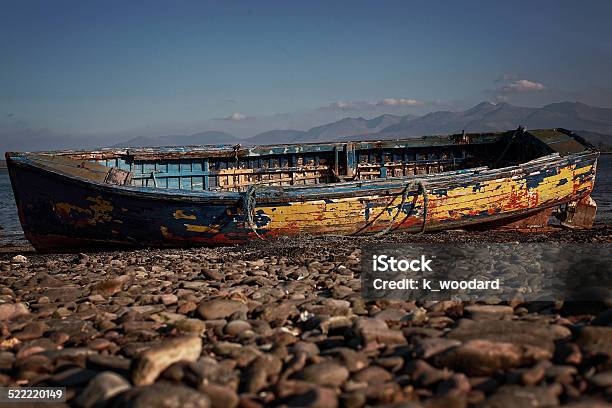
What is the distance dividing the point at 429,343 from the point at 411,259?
3812mm

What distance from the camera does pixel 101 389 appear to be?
2.62 metres

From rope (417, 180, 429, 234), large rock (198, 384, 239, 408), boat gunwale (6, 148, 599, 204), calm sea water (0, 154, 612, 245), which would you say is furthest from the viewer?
calm sea water (0, 154, 612, 245)

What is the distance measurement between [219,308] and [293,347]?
1139mm

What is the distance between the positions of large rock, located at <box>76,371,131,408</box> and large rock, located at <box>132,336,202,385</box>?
3.7 inches

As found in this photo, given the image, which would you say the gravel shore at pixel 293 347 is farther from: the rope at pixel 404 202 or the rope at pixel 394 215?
the rope at pixel 404 202

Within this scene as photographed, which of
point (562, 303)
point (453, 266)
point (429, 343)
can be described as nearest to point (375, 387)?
point (429, 343)

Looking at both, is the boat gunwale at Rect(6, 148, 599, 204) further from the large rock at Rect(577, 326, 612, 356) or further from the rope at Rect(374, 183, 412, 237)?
the large rock at Rect(577, 326, 612, 356)

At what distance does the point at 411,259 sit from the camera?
6.80 meters

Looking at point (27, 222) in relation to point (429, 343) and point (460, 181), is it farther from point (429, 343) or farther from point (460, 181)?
point (429, 343)

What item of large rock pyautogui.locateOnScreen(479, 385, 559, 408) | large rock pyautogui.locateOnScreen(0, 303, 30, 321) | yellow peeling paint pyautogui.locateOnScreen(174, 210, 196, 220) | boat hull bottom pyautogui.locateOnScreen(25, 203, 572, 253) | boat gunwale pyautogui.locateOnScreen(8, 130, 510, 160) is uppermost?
boat gunwale pyautogui.locateOnScreen(8, 130, 510, 160)

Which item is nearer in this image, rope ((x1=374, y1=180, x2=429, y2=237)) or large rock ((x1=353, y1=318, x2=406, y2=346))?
large rock ((x1=353, y1=318, x2=406, y2=346))

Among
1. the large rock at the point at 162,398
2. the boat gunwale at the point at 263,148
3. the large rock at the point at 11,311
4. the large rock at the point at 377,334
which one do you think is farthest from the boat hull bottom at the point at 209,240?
the large rock at the point at 162,398

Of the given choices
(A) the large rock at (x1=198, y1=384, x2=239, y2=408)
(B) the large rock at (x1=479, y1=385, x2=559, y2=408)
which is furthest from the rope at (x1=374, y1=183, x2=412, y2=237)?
(A) the large rock at (x1=198, y1=384, x2=239, y2=408)

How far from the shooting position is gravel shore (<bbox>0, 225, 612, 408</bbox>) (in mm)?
2547
